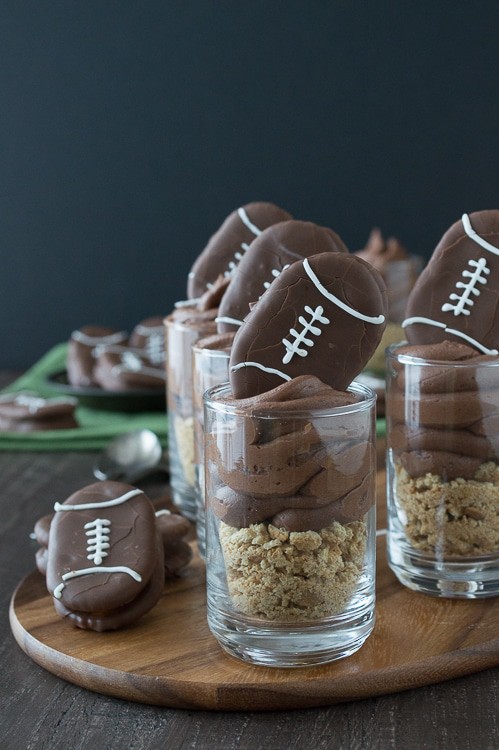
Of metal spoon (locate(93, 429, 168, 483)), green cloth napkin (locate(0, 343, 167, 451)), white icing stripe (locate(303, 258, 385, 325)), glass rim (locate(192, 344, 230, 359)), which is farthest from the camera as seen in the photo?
green cloth napkin (locate(0, 343, 167, 451))

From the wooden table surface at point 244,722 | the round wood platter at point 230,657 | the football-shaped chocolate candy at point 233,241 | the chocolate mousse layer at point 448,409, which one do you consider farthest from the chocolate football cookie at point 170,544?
the football-shaped chocolate candy at point 233,241

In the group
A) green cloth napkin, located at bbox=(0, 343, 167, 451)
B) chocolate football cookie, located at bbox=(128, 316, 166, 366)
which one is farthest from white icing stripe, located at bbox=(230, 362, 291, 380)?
chocolate football cookie, located at bbox=(128, 316, 166, 366)

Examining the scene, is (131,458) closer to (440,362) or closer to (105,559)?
(105,559)

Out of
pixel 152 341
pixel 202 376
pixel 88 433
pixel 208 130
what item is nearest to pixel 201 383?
pixel 202 376

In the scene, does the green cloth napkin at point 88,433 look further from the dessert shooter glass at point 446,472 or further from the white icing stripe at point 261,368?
the white icing stripe at point 261,368

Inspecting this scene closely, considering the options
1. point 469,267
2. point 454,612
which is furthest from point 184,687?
point 469,267

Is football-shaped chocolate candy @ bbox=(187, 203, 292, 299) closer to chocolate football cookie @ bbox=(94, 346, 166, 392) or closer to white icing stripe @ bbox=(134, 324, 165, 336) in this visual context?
chocolate football cookie @ bbox=(94, 346, 166, 392)
